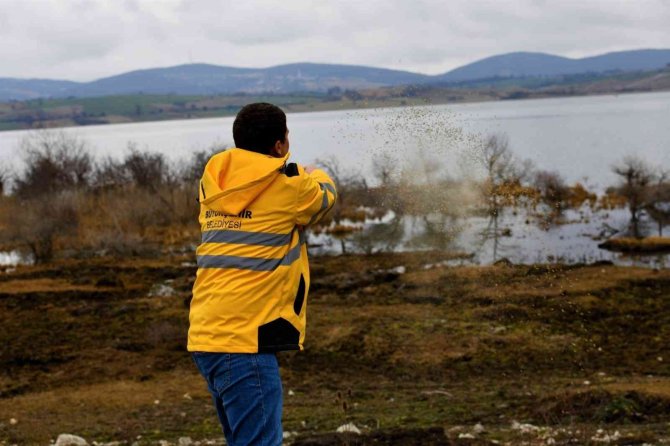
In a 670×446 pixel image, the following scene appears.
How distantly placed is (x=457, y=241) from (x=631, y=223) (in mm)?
13392

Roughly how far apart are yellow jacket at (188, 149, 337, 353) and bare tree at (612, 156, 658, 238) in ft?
120

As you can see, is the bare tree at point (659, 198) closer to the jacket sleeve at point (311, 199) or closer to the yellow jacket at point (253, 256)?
the jacket sleeve at point (311, 199)

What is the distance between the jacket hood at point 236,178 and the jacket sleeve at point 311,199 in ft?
0.45

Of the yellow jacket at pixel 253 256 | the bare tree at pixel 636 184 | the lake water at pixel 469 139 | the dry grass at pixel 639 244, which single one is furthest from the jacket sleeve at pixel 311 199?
the bare tree at pixel 636 184

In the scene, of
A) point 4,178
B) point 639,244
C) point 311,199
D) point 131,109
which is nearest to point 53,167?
point 4,178

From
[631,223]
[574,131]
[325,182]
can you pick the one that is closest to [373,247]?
[631,223]

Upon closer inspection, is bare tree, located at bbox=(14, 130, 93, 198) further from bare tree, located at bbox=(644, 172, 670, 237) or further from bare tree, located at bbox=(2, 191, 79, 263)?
bare tree, located at bbox=(644, 172, 670, 237)

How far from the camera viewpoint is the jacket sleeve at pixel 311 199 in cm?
395

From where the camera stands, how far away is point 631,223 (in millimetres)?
37406

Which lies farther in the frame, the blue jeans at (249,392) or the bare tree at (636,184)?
the bare tree at (636,184)

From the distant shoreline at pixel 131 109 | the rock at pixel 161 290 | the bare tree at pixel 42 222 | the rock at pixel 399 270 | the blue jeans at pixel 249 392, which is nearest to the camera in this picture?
the blue jeans at pixel 249 392

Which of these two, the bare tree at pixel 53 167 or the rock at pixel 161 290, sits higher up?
the bare tree at pixel 53 167

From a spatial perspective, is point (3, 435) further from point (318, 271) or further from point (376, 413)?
point (318, 271)

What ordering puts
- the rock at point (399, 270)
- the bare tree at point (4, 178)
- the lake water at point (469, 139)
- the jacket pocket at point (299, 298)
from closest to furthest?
1. the jacket pocket at point (299, 298)
2. the lake water at point (469, 139)
3. the rock at point (399, 270)
4. the bare tree at point (4, 178)
